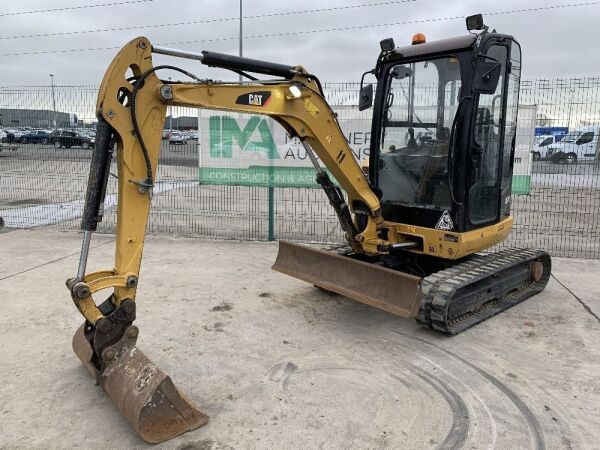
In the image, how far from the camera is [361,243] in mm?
5395

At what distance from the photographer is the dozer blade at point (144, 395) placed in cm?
314

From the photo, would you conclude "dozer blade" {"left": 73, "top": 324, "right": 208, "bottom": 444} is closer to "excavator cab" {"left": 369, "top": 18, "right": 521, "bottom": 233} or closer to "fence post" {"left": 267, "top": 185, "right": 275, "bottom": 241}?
"excavator cab" {"left": 369, "top": 18, "right": 521, "bottom": 233}

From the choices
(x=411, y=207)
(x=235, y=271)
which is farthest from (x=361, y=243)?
(x=235, y=271)

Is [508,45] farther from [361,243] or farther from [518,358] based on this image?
[518,358]

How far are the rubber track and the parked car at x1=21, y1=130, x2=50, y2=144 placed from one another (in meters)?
8.41

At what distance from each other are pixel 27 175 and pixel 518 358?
11314 mm

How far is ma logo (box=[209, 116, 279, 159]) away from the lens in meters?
8.77

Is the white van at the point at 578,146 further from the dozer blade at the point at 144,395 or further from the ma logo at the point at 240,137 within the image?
the dozer blade at the point at 144,395

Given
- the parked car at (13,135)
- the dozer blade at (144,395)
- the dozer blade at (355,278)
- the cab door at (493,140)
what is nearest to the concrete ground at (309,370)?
the dozer blade at (144,395)

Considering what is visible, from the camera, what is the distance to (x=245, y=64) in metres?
4.23

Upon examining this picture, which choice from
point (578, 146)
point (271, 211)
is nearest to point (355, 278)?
point (271, 211)

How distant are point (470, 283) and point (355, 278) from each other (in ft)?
3.65

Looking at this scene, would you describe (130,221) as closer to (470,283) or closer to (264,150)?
(470,283)

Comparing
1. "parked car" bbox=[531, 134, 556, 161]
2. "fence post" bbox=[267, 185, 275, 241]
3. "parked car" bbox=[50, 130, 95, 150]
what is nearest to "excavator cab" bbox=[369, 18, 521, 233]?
"fence post" bbox=[267, 185, 275, 241]
